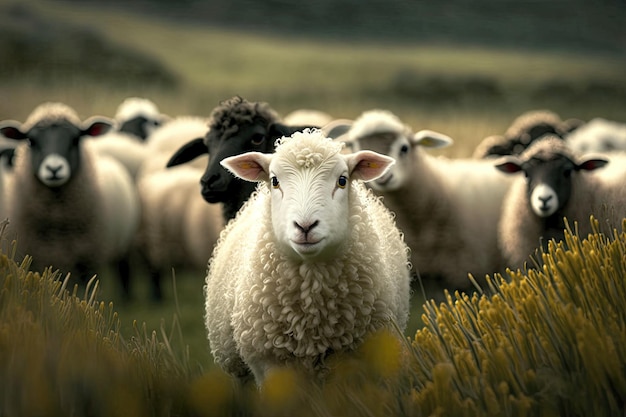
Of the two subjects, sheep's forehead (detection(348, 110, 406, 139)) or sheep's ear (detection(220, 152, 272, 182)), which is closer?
sheep's ear (detection(220, 152, 272, 182))

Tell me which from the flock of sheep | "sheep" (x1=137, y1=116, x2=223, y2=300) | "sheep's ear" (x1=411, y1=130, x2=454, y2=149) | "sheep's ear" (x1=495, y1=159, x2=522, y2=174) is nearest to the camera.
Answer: the flock of sheep

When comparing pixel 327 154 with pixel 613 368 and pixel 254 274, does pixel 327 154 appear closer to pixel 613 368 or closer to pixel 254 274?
pixel 254 274

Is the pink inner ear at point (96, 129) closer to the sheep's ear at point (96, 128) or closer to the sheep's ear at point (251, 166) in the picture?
the sheep's ear at point (96, 128)

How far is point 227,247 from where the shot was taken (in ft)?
16.1

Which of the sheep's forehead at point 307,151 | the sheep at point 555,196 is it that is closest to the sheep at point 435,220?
the sheep at point 555,196


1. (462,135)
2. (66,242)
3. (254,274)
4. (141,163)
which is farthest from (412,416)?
(462,135)

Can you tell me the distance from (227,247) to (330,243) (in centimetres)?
112

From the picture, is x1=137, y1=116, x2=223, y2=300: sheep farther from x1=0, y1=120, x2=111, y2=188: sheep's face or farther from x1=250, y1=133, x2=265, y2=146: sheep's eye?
x1=250, y1=133, x2=265, y2=146: sheep's eye

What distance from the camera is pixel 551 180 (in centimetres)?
653

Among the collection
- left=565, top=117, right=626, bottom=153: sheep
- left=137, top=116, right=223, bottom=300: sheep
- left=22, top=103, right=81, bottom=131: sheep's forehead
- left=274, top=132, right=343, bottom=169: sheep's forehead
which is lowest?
left=137, top=116, right=223, bottom=300: sheep

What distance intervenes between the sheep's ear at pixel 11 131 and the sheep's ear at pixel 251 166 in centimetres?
419

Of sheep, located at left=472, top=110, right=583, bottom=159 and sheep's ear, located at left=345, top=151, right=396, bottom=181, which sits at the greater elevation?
sheep's ear, located at left=345, top=151, right=396, bottom=181

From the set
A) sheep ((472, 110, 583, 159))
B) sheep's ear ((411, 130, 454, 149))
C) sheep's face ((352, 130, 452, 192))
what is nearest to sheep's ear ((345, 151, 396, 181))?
sheep's face ((352, 130, 452, 192))

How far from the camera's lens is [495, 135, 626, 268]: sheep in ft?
21.1
